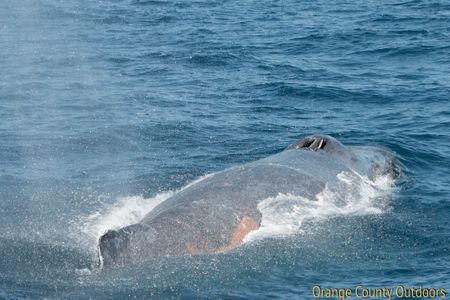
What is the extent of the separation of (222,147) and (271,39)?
16.9 metres

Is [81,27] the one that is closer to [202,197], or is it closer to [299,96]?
[299,96]

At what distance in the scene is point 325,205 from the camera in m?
19.7

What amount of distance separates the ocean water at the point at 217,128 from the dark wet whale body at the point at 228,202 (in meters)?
0.34

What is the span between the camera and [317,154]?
21953 millimetres

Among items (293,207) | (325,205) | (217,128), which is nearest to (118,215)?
(293,207)

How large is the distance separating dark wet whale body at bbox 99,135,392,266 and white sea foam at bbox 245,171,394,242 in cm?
17

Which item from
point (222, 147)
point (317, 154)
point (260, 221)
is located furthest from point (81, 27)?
point (260, 221)

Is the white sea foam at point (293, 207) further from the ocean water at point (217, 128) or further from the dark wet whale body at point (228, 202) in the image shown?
the dark wet whale body at point (228, 202)

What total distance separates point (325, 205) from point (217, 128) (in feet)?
29.9

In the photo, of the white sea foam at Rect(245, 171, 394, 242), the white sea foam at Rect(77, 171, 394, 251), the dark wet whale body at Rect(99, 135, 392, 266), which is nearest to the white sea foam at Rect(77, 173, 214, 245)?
the white sea foam at Rect(77, 171, 394, 251)

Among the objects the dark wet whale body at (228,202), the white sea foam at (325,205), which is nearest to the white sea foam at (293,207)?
the white sea foam at (325,205)

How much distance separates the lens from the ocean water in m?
16.2

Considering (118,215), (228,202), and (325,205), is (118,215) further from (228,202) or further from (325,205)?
(325,205)

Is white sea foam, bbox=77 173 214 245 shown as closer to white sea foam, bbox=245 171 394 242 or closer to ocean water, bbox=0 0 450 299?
ocean water, bbox=0 0 450 299
